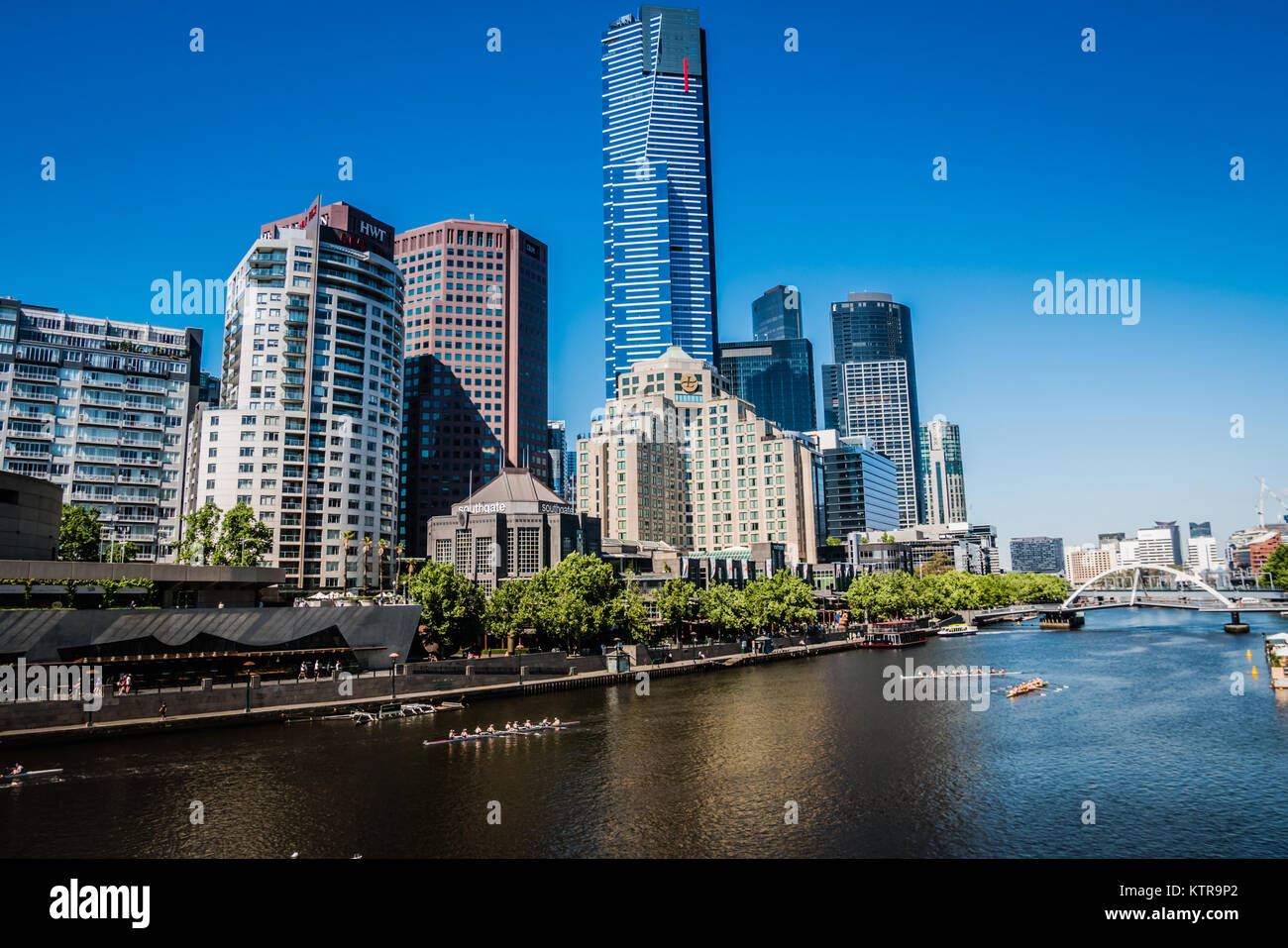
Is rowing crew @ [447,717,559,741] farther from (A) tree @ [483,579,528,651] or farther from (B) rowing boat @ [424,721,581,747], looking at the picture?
(A) tree @ [483,579,528,651]

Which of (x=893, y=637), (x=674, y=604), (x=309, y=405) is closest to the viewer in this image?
(x=674, y=604)

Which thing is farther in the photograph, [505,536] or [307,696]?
[505,536]

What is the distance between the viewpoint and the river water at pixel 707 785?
43.3 metres

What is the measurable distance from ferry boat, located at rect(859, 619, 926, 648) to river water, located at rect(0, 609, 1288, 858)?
7941 cm

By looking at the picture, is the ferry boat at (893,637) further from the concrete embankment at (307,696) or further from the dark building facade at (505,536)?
the dark building facade at (505,536)

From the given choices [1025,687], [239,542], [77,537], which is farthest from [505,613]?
[1025,687]

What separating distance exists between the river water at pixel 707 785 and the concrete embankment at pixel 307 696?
8.27 ft

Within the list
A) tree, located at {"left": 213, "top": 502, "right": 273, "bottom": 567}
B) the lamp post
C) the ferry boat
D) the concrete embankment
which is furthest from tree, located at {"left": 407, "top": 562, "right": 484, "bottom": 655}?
the ferry boat

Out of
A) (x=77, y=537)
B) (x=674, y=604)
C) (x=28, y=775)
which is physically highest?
(x=77, y=537)

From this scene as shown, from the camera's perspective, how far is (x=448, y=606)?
102688 millimetres

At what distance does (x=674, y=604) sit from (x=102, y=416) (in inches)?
4805

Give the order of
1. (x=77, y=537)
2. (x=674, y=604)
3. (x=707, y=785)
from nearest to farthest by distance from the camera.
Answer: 1. (x=707, y=785)
2. (x=77, y=537)
3. (x=674, y=604)

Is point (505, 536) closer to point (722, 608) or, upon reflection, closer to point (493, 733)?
point (722, 608)
